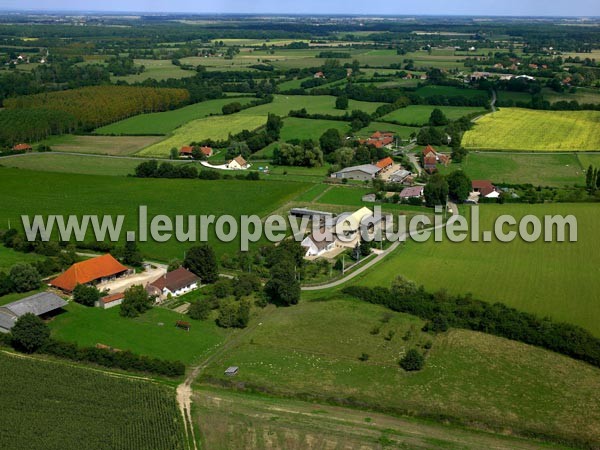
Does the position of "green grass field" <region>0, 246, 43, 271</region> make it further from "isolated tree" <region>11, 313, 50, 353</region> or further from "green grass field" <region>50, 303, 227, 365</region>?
"isolated tree" <region>11, 313, 50, 353</region>

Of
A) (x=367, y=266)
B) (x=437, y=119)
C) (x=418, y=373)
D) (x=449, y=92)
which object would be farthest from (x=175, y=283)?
(x=449, y=92)

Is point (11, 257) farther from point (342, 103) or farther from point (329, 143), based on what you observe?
point (342, 103)

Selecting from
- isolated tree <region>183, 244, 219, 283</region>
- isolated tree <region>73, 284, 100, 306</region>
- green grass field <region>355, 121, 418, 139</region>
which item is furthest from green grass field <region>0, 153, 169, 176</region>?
isolated tree <region>73, 284, 100, 306</region>

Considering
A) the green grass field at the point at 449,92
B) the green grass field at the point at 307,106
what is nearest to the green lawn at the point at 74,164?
the green grass field at the point at 307,106

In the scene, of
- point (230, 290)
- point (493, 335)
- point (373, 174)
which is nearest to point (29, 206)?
point (230, 290)

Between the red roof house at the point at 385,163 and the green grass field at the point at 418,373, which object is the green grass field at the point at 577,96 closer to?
the red roof house at the point at 385,163
